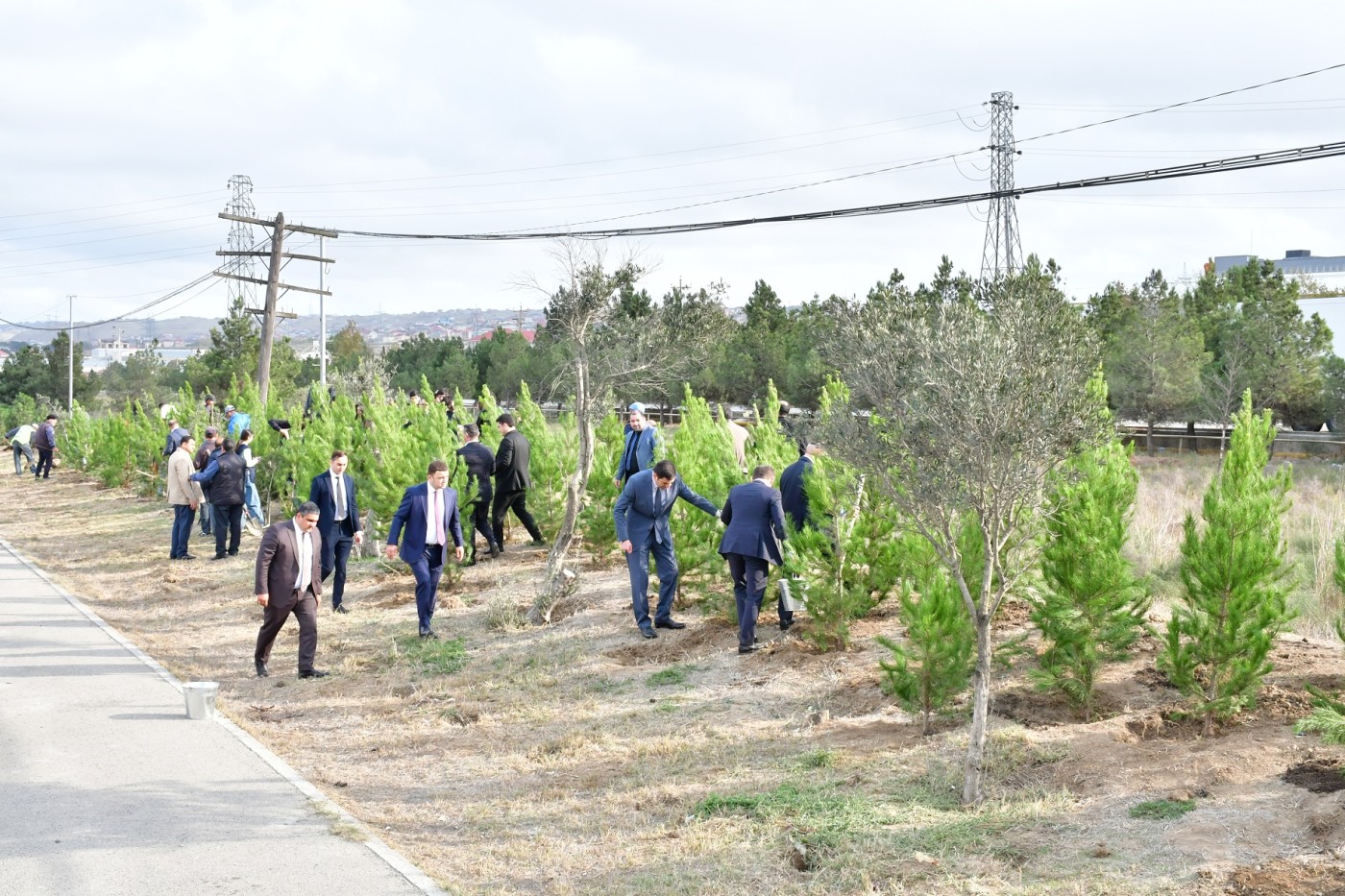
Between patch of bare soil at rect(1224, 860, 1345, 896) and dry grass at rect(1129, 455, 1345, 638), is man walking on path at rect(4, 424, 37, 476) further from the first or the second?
patch of bare soil at rect(1224, 860, 1345, 896)

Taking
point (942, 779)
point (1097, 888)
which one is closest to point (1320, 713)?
point (1097, 888)

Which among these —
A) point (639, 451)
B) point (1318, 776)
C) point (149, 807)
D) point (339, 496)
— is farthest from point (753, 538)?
point (339, 496)

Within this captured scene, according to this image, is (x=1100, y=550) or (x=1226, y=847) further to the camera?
(x=1100, y=550)

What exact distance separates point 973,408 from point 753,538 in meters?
4.34

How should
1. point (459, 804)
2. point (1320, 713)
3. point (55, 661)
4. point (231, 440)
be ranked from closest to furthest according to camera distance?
point (1320, 713) < point (459, 804) < point (55, 661) < point (231, 440)

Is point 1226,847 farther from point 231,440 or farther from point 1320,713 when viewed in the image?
point 231,440

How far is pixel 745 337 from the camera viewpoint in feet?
164

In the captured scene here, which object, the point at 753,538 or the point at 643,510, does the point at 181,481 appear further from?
the point at 753,538

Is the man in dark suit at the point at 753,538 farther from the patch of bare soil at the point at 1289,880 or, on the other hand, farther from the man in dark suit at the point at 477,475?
the patch of bare soil at the point at 1289,880

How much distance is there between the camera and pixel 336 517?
46.4 ft

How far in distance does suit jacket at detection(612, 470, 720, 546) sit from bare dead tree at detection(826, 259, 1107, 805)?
455cm

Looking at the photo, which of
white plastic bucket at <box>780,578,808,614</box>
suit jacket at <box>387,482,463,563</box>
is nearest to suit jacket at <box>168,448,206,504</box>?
suit jacket at <box>387,482,463,563</box>

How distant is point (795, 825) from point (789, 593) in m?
4.16

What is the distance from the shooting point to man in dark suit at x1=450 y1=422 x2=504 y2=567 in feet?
51.9
